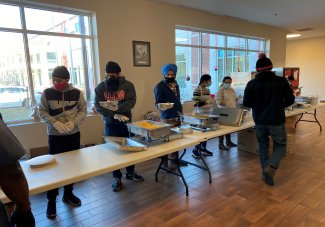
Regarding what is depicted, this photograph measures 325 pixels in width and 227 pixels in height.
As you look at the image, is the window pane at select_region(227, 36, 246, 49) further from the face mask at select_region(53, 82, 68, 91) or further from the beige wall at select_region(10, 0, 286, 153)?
the face mask at select_region(53, 82, 68, 91)

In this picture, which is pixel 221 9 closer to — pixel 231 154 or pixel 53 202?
pixel 231 154

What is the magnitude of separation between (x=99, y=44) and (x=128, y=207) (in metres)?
2.86

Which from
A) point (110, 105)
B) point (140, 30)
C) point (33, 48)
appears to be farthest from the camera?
point (140, 30)

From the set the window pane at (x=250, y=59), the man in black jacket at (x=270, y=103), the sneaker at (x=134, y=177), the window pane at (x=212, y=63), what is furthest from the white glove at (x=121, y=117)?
the window pane at (x=250, y=59)

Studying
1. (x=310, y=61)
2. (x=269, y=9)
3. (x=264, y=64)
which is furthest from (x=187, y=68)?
(x=310, y=61)

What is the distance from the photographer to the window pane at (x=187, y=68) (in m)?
5.71

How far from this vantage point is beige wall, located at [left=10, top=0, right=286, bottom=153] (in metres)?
4.12

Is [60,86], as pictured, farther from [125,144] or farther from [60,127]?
[125,144]

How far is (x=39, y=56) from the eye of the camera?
3744 mm

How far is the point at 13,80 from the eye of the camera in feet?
11.6

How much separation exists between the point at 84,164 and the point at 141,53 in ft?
10.9

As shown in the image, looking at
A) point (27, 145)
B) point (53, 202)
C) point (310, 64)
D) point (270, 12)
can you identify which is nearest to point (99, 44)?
point (27, 145)

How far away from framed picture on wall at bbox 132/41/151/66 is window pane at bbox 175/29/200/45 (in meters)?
1.07

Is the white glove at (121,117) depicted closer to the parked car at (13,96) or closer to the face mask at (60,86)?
the face mask at (60,86)
